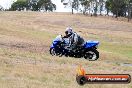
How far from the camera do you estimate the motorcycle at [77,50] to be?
24859 mm

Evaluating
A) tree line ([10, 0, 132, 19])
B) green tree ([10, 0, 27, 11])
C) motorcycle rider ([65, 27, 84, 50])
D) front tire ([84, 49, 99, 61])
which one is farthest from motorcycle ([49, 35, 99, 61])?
green tree ([10, 0, 27, 11])

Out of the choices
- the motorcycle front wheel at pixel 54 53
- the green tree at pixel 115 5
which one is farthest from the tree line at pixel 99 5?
the motorcycle front wheel at pixel 54 53

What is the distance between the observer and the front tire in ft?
82.2

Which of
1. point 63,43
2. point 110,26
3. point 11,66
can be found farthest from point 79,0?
point 11,66

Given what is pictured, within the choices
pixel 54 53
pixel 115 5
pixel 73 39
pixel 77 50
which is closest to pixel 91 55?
pixel 77 50

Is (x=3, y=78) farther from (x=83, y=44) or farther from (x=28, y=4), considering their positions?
(x=28, y=4)

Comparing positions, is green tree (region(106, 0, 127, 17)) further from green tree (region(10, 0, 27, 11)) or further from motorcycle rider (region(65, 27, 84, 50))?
motorcycle rider (region(65, 27, 84, 50))

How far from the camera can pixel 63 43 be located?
25.6 m

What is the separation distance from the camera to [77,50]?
2519 cm

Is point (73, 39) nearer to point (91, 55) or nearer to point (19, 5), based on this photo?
point (91, 55)

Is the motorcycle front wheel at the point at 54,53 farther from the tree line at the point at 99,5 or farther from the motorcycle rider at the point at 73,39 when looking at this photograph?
the tree line at the point at 99,5

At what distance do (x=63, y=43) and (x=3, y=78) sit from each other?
503 inches

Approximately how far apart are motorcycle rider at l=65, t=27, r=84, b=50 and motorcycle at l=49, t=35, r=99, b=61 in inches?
8.1

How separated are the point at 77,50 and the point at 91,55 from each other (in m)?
0.88
